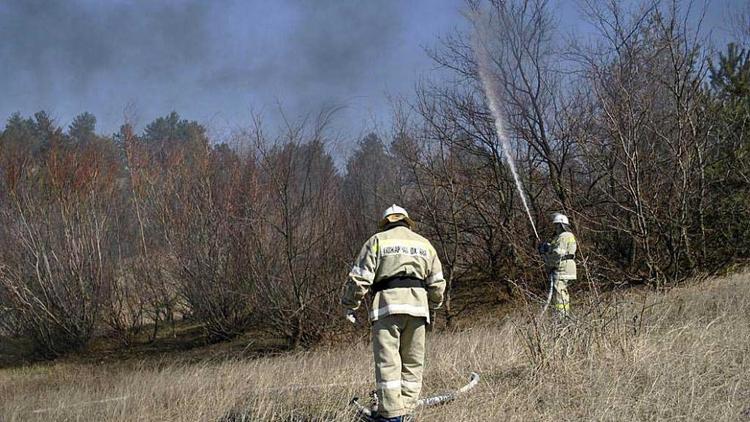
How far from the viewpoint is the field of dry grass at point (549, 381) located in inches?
175

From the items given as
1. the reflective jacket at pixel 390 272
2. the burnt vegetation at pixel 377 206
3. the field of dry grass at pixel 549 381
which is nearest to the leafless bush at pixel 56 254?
the burnt vegetation at pixel 377 206

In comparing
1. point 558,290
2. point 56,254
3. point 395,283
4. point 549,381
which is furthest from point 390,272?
point 56,254

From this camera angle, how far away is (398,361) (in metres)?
4.62

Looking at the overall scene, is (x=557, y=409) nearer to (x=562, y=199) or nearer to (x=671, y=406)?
(x=671, y=406)

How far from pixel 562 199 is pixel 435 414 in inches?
414

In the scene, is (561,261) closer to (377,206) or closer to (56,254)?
(377,206)

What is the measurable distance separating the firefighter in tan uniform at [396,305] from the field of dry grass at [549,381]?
310 millimetres

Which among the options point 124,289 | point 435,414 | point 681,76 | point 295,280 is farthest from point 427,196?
point 435,414

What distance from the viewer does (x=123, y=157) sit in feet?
59.5

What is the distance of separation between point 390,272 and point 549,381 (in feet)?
5.12

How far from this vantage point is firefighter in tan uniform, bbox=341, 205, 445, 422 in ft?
14.9

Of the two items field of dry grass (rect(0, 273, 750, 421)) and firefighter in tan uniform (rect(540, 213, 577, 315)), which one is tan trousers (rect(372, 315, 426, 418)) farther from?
firefighter in tan uniform (rect(540, 213, 577, 315))

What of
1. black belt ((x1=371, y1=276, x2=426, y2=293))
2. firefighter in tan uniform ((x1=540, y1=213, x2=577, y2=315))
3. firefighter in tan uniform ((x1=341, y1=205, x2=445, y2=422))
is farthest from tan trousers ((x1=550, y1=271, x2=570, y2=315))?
black belt ((x1=371, y1=276, x2=426, y2=293))

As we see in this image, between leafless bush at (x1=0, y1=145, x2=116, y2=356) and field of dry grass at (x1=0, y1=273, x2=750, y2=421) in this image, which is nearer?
field of dry grass at (x1=0, y1=273, x2=750, y2=421)
